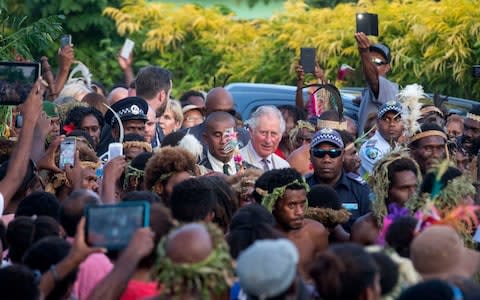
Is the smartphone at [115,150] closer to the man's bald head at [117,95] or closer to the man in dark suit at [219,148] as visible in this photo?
the man in dark suit at [219,148]

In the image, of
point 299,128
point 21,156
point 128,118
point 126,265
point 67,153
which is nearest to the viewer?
point 126,265

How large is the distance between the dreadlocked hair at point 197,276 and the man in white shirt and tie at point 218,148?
4.91 metres

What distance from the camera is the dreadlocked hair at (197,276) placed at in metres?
6.71

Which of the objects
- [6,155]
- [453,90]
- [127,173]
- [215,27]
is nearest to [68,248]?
[127,173]

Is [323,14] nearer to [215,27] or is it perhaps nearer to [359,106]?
[215,27]

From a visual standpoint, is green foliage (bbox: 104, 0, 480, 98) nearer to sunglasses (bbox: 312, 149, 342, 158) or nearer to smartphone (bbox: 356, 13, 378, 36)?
smartphone (bbox: 356, 13, 378, 36)

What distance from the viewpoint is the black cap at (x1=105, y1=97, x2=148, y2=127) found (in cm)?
1214

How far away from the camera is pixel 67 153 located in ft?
34.8

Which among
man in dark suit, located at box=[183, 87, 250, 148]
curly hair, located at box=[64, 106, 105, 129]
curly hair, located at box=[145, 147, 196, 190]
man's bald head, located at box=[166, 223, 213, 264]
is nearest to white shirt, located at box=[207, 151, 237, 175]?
man in dark suit, located at box=[183, 87, 250, 148]

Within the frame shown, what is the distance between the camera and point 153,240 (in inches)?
281

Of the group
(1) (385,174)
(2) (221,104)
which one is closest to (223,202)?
(1) (385,174)

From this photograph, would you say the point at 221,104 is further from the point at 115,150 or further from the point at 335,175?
the point at 115,150

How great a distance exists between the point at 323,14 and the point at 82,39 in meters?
3.76

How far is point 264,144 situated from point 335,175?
1128mm
